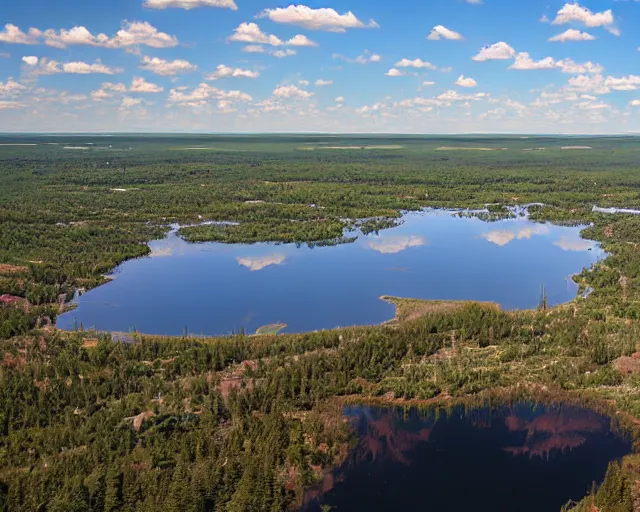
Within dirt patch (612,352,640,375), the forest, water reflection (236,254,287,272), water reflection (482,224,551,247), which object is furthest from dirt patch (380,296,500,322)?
water reflection (482,224,551,247)

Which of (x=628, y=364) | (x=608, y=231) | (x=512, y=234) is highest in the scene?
(x=608, y=231)

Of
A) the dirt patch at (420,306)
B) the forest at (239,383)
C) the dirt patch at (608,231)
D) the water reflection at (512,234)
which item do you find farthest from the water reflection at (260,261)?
the dirt patch at (608,231)

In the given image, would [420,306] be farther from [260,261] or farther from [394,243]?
[394,243]

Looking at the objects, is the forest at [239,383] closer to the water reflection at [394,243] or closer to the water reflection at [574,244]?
the water reflection at [574,244]

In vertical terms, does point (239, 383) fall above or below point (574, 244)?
below

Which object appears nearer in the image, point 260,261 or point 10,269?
point 10,269

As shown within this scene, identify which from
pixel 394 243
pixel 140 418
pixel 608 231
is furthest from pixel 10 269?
pixel 608 231
